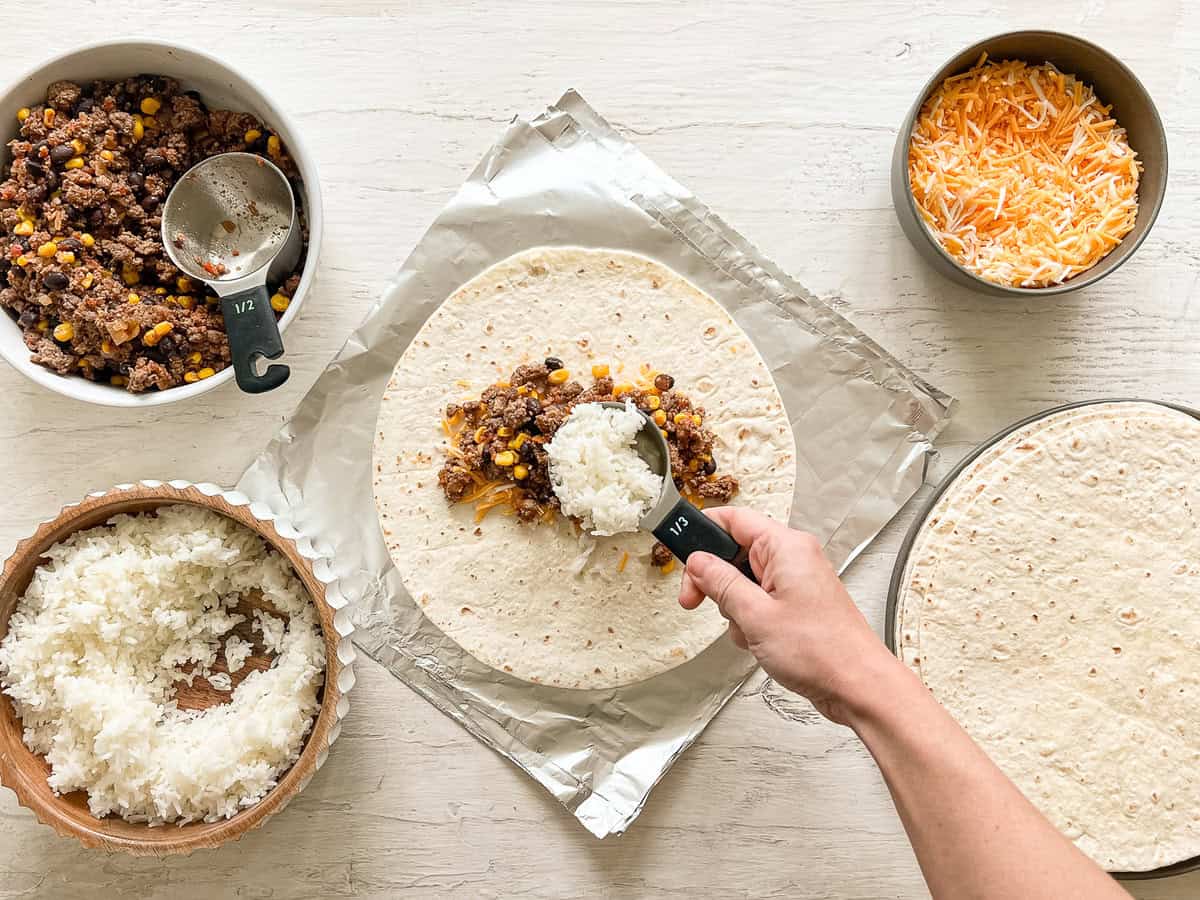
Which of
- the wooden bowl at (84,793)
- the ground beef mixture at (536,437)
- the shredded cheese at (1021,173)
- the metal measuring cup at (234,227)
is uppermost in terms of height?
the shredded cheese at (1021,173)

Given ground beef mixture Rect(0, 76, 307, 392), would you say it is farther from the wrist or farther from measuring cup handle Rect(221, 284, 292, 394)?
the wrist

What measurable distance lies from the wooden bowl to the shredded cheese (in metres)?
1.96

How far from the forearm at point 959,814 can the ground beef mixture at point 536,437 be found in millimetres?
830

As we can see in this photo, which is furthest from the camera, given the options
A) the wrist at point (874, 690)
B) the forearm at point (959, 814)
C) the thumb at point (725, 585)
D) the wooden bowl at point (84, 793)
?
the wooden bowl at point (84, 793)

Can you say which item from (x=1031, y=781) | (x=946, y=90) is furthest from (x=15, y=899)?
(x=946, y=90)

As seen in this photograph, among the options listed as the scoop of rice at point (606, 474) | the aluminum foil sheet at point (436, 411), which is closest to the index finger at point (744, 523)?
the scoop of rice at point (606, 474)

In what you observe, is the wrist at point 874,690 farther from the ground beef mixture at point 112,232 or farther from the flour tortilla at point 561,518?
the ground beef mixture at point 112,232

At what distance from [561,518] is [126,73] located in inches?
67.3

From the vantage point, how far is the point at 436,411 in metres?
2.61

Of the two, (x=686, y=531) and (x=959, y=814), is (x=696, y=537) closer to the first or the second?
(x=686, y=531)

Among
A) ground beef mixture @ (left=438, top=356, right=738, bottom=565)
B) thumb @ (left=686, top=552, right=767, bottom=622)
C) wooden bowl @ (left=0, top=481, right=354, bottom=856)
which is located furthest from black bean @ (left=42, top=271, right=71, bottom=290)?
thumb @ (left=686, top=552, right=767, bottom=622)

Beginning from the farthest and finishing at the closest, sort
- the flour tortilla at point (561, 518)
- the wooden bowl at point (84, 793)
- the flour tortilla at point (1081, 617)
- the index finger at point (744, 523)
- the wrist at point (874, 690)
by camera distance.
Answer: the flour tortilla at point (561, 518) → the flour tortilla at point (1081, 617) → the wooden bowl at point (84, 793) → the index finger at point (744, 523) → the wrist at point (874, 690)

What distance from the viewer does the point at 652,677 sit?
2605 mm

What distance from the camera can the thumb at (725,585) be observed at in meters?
1.97
